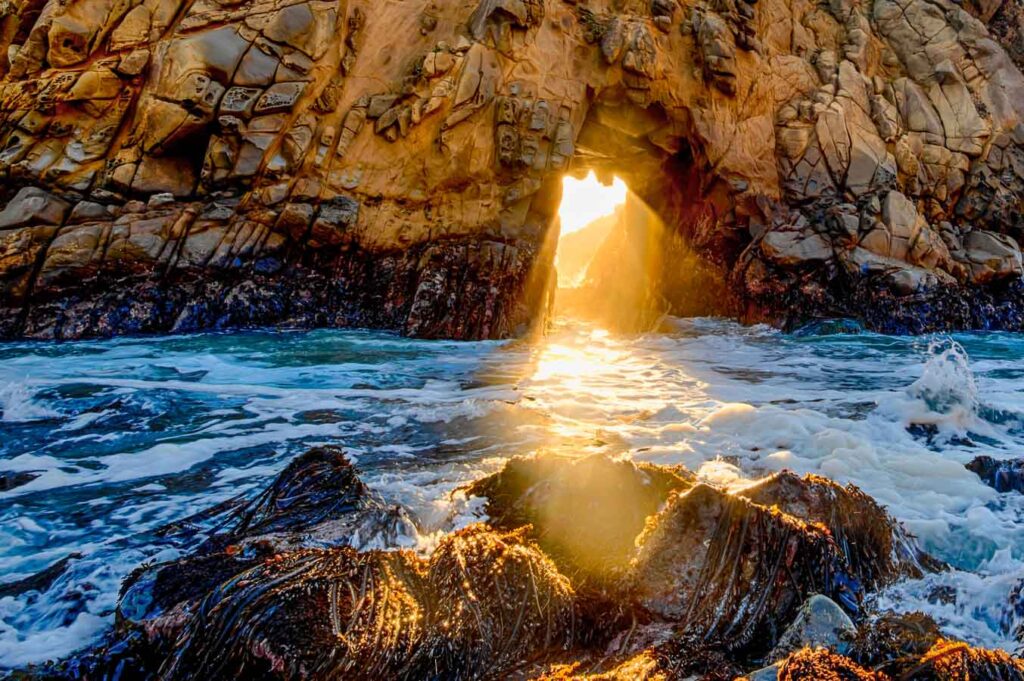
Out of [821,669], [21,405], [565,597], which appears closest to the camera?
[821,669]

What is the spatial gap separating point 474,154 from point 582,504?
10.8m

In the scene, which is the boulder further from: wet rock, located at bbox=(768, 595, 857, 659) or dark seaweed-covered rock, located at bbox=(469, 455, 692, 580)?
wet rock, located at bbox=(768, 595, 857, 659)

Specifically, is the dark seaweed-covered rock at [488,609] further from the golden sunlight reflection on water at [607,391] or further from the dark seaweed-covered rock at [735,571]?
the golden sunlight reflection on water at [607,391]

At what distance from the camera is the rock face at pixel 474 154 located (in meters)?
11.1

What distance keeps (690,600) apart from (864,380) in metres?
7.24

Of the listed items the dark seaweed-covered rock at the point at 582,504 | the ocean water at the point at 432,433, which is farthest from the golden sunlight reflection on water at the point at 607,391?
the dark seaweed-covered rock at the point at 582,504

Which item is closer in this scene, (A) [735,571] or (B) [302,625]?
(B) [302,625]

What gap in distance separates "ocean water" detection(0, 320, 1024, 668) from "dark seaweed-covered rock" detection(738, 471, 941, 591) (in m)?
0.11

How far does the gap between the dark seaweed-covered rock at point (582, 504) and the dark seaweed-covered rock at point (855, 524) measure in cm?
54

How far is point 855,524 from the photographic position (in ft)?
10.4

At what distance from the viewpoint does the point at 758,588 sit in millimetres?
2660

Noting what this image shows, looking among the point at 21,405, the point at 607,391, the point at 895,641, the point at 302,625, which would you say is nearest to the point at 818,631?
the point at 895,641

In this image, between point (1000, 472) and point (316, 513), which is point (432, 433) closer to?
point (316, 513)

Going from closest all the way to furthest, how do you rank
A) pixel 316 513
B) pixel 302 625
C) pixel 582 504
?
pixel 302 625 < pixel 582 504 < pixel 316 513
